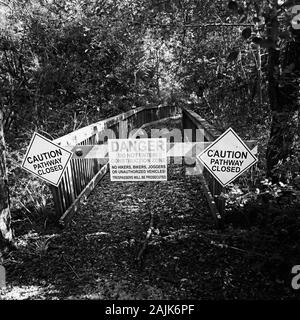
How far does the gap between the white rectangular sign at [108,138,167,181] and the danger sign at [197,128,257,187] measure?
0.46 metres

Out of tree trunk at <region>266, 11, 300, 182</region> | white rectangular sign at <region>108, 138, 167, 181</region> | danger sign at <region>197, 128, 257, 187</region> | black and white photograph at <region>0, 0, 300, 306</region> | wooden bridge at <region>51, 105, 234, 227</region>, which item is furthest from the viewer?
wooden bridge at <region>51, 105, 234, 227</region>

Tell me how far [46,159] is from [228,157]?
6.96 feet

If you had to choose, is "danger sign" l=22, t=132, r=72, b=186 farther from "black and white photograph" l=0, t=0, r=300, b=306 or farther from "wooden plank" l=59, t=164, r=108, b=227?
"wooden plank" l=59, t=164, r=108, b=227

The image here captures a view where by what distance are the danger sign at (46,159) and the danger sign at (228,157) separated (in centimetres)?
167

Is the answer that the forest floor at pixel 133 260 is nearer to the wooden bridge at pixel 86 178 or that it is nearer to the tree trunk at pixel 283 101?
the wooden bridge at pixel 86 178

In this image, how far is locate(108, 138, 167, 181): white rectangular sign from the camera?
3.50 metres

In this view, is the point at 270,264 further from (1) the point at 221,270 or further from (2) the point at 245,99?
(2) the point at 245,99

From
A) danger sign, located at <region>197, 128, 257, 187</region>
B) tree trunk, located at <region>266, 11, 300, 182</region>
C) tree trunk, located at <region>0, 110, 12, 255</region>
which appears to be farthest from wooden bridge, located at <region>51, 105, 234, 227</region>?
tree trunk, located at <region>266, 11, 300, 182</region>

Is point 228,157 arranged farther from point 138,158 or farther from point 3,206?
point 3,206

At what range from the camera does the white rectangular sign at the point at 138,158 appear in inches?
138

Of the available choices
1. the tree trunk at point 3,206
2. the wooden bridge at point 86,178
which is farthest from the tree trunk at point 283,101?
the tree trunk at point 3,206

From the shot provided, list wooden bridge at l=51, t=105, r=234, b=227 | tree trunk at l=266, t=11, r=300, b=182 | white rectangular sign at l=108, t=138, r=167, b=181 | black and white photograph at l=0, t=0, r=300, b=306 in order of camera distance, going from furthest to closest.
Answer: wooden bridge at l=51, t=105, r=234, b=227 → white rectangular sign at l=108, t=138, r=167, b=181 → tree trunk at l=266, t=11, r=300, b=182 → black and white photograph at l=0, t=0, r=300, b=306

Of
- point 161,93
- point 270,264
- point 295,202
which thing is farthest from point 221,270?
point 161,93

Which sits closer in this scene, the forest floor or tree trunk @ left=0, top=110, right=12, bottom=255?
the forest floor
